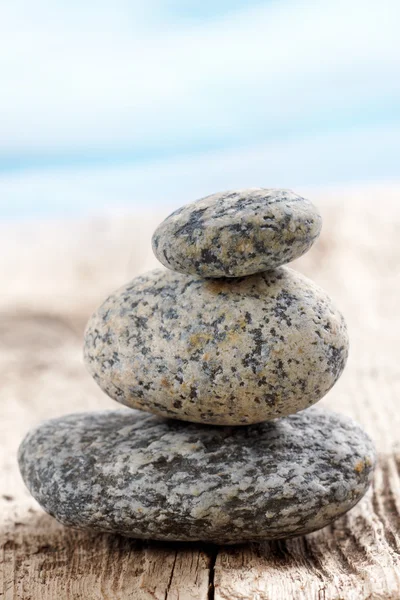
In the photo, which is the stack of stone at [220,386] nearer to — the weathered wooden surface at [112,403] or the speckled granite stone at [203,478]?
the speckled granite stone at [203,478]

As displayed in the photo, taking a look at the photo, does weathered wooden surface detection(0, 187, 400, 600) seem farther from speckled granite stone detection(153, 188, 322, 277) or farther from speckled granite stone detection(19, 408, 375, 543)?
speckled granite stone detection(153, 188, 322, 277)

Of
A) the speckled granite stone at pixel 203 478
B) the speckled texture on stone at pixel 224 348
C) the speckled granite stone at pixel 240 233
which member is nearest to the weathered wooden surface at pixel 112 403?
the speckled granite stone at pixel 203 478

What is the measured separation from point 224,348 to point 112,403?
3.06 metres

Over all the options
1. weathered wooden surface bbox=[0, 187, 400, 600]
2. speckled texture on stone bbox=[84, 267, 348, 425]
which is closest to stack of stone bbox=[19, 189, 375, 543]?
speckled texture on stone bbox=[84, 267, 348, 425]

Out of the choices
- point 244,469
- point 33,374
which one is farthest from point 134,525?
point 33,374

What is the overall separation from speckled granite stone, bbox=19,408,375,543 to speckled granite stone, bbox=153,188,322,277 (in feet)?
2.29

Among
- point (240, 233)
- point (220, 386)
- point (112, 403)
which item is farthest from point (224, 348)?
point (112, 403)

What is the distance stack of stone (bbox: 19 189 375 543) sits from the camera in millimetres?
2768

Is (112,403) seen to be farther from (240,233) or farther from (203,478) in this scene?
(240,233)

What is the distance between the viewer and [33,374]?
6.07 meters

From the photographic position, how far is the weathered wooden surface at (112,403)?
8.89 ft

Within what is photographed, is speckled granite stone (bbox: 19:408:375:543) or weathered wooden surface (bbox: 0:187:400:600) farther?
speckled granite stone (bbox: 19:408:375:543)

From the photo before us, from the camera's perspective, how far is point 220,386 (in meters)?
2.77

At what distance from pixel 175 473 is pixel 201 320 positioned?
0.59m
